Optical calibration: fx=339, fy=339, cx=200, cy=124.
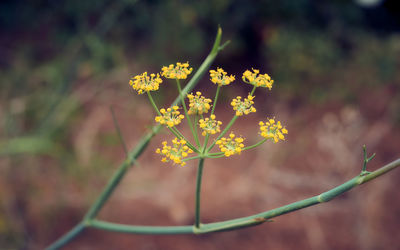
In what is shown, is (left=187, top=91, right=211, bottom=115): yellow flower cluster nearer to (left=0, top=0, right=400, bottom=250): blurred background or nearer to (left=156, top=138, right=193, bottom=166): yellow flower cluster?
(left=156, top=138, right=193, bottom=166): yellow flower cluster

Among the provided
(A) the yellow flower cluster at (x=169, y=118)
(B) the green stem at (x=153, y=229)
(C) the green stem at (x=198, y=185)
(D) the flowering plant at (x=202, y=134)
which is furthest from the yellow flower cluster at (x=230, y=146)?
(B) the green stem at (x=153, y=229)

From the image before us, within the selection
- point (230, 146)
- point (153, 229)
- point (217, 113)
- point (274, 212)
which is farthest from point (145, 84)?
point (217, 113)

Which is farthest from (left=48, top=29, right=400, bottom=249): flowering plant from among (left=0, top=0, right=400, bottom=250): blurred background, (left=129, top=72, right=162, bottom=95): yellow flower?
(left=0, top=0, right=400, bottom=250): blurred background

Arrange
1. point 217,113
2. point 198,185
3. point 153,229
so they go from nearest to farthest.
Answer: point 198,185
point 153,229
point 217,113

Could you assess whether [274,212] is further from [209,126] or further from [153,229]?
[153,229]

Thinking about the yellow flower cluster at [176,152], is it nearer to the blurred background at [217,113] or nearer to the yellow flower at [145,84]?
the yellow flower at [145,84]

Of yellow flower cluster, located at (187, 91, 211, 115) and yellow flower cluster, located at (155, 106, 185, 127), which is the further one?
yellow flower cluster, located at (187, 91, 211, 115)

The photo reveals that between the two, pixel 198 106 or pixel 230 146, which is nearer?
pixel 230 146

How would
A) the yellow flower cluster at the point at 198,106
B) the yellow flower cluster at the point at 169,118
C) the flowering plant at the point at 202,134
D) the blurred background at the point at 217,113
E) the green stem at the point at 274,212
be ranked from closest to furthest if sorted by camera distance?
the green stem at the point at 274,212, the flowering plant at the point at 202,134, the yellow flower cluster at the point at 169,118, the yellow flower cluster at the point at 198,106, the blurred background at the point at 217,113

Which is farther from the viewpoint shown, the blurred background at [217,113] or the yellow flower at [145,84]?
the blurred background at [217,113]
